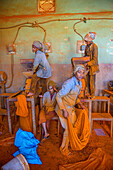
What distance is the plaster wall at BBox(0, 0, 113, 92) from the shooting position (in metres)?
4.10

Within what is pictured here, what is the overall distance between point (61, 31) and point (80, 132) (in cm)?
348

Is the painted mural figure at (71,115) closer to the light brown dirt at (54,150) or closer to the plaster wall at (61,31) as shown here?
the light brown dirt at (54,150)

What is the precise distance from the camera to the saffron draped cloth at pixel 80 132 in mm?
2387

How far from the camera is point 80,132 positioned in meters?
2.65

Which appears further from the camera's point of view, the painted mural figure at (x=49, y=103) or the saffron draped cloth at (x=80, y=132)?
the painted mural figure at (x=49, y=103)

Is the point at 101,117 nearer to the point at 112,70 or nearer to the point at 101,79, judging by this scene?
the point at 101,79

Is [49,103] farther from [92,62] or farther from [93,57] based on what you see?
[93,57]

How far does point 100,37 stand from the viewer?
13.6 feet

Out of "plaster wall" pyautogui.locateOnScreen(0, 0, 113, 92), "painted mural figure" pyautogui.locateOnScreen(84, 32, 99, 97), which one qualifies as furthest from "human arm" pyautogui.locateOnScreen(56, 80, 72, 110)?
"plaster wall" pyautogui.locateOnScreen(0, 0, 113, 92)

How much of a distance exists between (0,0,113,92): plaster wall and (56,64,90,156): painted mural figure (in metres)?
1.89

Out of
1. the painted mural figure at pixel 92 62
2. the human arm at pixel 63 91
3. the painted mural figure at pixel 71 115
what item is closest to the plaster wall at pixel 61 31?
the painted mural figure at pixel 92 62

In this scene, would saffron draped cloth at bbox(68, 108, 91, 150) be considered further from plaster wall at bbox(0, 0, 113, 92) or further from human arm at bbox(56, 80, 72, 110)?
plaster wall at bbox(0, 0, 113, 92)

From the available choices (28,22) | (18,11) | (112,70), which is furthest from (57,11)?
(112,70)

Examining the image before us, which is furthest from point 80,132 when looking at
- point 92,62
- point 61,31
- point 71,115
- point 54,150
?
point 61,31
